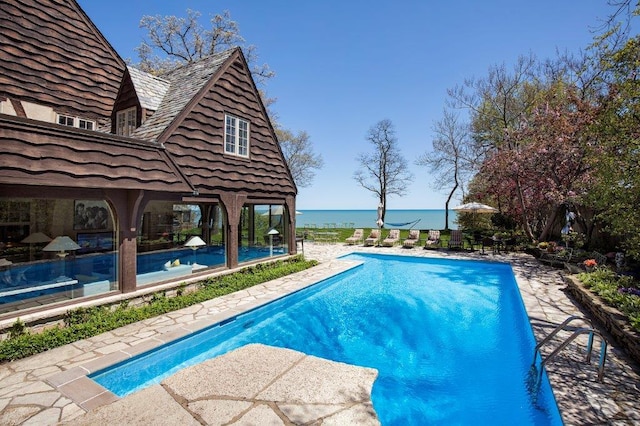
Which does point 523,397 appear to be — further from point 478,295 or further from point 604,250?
point 604,250

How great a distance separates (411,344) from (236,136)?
8497 mm

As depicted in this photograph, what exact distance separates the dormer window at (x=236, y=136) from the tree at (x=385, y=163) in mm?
26102

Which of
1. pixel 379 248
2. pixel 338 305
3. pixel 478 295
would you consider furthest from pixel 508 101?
pixel 338 305

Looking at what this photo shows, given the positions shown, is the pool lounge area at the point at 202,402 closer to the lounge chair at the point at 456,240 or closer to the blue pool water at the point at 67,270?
the blue pool water at the point at 67,270

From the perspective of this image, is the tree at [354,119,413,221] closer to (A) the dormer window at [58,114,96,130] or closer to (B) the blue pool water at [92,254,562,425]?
(B) the blue pool water at [92,254,562,425]

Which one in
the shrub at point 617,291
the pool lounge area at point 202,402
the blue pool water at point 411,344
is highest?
the shrub at point 617,291

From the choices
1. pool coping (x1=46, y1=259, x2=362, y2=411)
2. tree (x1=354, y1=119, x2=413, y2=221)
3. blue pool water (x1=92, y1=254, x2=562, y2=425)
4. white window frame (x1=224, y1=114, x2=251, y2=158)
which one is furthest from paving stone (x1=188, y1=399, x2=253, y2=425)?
tree (x1=354, y1=119, x2=413, y2=221)

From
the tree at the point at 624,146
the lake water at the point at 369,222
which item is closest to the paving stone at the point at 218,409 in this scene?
the tree at the point at 624,146

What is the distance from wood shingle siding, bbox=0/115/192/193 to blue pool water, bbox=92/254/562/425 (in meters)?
3.64

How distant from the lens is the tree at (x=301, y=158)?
36125mm

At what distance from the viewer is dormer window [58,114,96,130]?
953cm

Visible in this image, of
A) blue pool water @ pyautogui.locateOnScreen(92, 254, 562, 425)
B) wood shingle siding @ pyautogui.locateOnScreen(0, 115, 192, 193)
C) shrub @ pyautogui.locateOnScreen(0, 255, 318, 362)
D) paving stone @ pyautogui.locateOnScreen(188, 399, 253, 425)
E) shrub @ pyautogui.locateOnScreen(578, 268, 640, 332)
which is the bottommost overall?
blue pool water @ pyautogui.locateOnScreen(92, 254, 562, 425)

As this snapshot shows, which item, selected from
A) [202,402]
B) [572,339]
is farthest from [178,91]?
[572,339]

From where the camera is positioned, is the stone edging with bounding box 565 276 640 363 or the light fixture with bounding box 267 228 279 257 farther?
the light fixture with bounding box 267 228 279 257
